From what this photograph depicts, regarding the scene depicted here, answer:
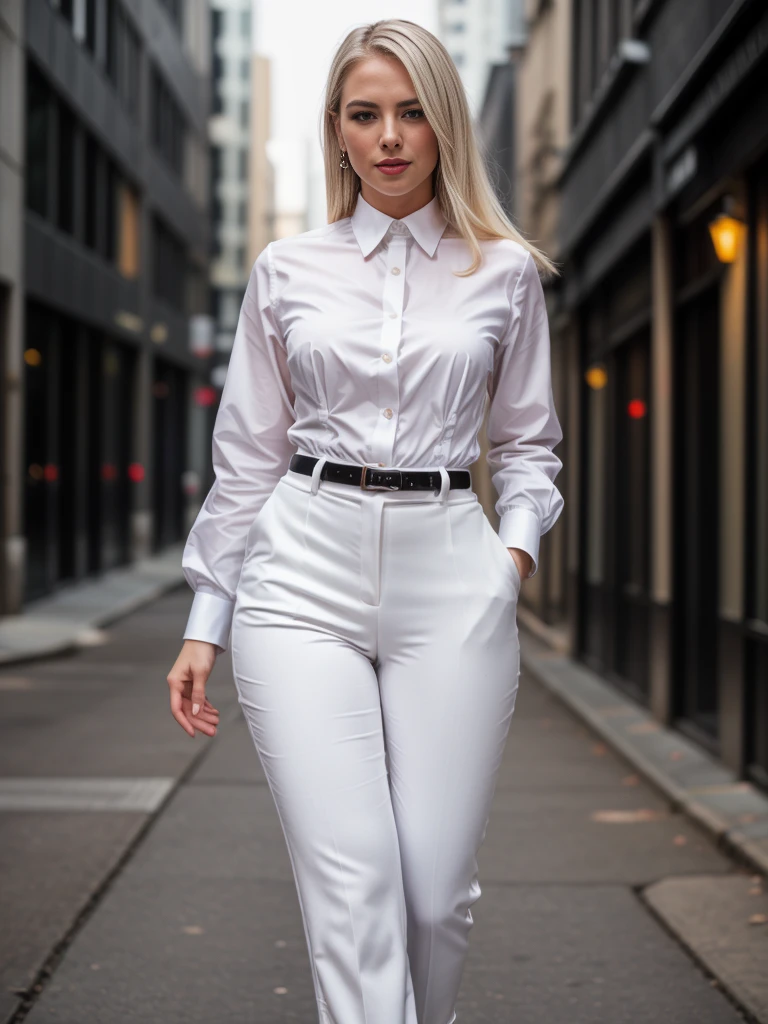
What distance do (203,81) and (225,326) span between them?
26022 mm

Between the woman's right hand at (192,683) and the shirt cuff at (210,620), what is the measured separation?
1cm

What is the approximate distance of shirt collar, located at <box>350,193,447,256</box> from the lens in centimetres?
274

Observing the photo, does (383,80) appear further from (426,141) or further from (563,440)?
(563,440)

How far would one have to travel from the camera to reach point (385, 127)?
2.64m

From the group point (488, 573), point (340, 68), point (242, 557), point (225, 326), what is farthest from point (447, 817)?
point (225, 326)

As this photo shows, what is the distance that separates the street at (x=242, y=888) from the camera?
4.30m

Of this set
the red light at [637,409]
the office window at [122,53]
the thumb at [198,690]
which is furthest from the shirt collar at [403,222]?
the office window at [122,53]

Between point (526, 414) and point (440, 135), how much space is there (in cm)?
54

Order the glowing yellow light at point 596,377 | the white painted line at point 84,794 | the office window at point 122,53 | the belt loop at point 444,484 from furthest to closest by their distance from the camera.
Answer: the office window at point 122,53
the glowing yellow light at point 596,377
the white painted line at point 84,794
the belt loop at point 444,484

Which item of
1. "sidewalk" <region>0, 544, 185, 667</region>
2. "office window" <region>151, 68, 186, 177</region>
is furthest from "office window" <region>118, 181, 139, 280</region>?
"sidewalk" <region>0, 544, 185, 667</region>

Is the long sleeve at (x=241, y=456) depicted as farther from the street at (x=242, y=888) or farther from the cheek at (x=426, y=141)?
the street at (x=242, y=888)

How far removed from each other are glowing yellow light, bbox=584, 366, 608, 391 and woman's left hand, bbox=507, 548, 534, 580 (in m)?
9.48

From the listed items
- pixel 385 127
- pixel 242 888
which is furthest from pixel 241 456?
pixel 242 888

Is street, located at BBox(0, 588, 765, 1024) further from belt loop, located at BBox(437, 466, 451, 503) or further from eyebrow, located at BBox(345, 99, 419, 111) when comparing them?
eyebrow, located at BBox(345, 99, 419, 111)
